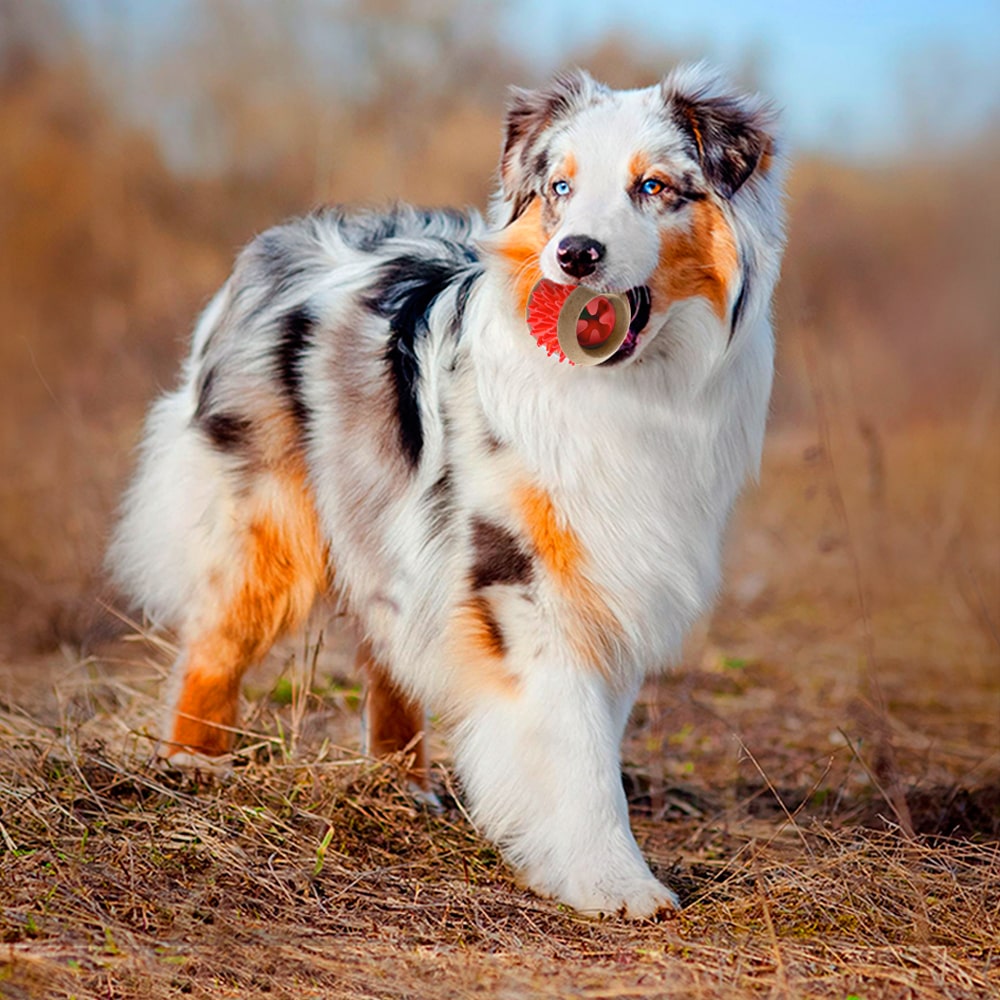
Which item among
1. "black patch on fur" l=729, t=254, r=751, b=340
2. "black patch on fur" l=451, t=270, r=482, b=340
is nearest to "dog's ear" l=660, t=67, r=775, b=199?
"black patch on fur" l=729, t=254, r=751, b=340

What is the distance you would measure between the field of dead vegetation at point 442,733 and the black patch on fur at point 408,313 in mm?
1035

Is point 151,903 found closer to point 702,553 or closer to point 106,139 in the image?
point 702,553

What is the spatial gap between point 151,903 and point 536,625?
1.20 meters

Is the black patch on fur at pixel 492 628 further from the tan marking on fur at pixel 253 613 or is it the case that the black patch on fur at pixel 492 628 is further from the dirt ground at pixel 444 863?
the tan marking on fur at pixel 253 613

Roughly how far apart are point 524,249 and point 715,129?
0.61m

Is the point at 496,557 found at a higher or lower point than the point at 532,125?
lower

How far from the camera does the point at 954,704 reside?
661cm

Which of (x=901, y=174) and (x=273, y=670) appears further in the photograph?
(x=901, y=174)

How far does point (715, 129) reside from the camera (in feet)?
11.6

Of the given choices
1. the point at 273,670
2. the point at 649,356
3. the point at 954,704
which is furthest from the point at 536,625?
the point at 954,704

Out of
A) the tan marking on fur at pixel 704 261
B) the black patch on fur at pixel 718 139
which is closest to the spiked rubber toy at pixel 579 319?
the tan marking on fur at pixel 704 261

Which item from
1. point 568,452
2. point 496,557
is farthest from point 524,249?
point 496,557

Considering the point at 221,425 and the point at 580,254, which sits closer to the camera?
the point at 580,254

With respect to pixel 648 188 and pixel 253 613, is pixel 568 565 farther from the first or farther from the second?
pixel 253 613
